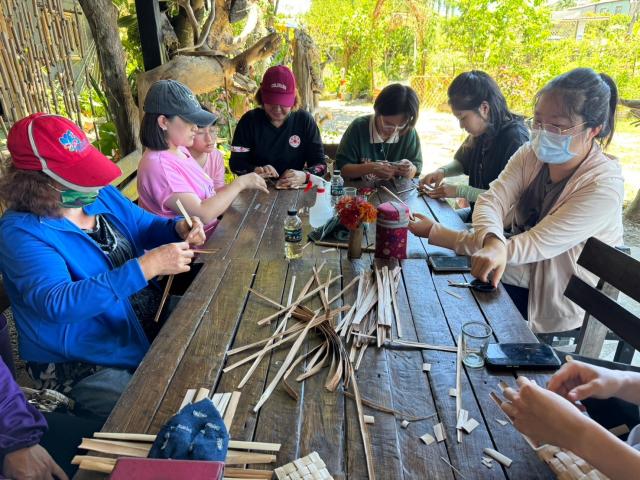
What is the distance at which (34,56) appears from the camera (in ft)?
10.2

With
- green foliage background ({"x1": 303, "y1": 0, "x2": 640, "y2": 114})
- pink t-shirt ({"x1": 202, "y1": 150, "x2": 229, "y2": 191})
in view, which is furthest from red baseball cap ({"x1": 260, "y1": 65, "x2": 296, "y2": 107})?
green foliage background ({"x1": 303, "y1": 0, "x2": 640, "y2": 114})

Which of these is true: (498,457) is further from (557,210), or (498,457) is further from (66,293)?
(66,293)

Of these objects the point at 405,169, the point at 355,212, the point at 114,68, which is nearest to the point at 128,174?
the point at 114,68

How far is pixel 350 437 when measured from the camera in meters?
1.08

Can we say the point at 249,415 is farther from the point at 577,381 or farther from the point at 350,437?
the point at 577,381

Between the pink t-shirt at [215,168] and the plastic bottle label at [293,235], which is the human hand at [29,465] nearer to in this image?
the plastic bottle label at [293,235]

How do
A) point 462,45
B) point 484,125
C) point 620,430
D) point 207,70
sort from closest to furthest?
point 620,430 → point 484,125 → point 207,70 → point 462,45

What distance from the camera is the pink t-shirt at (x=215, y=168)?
3355 mm

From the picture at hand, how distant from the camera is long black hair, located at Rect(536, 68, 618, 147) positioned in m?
1.91

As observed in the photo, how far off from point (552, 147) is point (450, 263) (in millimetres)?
745

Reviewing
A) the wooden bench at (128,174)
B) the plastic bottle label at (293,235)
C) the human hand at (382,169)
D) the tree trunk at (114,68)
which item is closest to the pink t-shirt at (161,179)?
the plastic bottle label at (293,235)

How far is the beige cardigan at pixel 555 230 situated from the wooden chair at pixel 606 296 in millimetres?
153

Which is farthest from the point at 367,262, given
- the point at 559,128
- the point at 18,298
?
the point at 18,298

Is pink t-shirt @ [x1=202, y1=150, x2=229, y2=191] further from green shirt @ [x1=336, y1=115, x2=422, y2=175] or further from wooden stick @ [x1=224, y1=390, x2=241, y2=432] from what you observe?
wooden stick @ [x1=224, y1=390, x2=241, y2=432]
